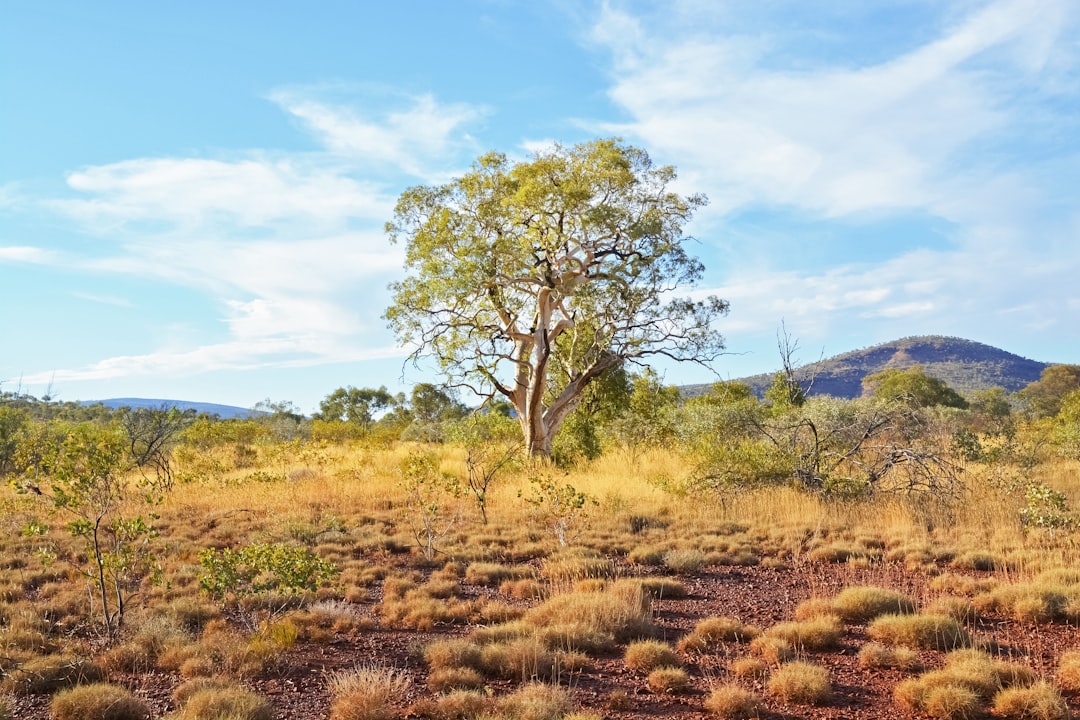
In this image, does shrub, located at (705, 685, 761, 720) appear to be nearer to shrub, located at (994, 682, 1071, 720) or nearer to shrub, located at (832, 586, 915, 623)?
shrub, located at (994, 682, 1071, 720)

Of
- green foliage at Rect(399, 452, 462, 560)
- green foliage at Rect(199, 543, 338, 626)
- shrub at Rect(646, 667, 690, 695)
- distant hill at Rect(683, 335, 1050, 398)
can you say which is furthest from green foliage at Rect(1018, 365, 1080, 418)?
green foliage at Rect(199, 543, 338, 626)

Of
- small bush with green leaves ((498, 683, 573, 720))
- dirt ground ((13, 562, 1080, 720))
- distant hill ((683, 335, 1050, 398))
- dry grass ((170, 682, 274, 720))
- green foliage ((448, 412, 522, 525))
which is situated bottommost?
dirt ground ((13, 562, 1080, 720))

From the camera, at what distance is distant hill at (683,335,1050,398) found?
110144 millimetres

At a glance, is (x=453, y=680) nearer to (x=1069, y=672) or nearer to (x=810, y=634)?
(x=810, y=634)

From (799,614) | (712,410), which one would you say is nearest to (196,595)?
(799,614)

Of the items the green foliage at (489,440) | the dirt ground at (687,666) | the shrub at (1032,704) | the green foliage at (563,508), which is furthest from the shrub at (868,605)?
the green foliage at (489,440)

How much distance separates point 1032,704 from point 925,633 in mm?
1443

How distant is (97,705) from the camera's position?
16.5ft

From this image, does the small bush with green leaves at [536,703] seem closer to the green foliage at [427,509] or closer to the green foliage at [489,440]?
the green foliage at [427,509]

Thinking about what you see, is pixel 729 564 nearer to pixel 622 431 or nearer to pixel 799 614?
pixel 799 614

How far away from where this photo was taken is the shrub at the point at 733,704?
16.7ft

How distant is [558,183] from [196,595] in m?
14.8

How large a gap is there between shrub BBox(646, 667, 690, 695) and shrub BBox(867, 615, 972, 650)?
2.14m

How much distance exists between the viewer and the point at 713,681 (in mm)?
5652
